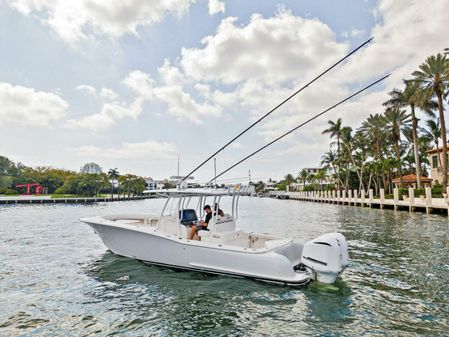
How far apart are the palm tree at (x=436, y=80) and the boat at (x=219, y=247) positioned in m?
32.8

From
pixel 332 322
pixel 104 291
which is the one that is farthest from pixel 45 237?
pixel 332 322

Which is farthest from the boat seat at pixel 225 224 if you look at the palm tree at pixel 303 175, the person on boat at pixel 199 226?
the palm tree at pixel 303 175

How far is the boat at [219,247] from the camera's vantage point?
7.35m

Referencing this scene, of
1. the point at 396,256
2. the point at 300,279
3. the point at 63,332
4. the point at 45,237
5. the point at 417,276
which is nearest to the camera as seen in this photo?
the point at 63,332

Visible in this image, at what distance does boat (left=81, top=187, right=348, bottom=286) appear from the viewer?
735 centimetres

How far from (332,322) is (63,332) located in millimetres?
4678

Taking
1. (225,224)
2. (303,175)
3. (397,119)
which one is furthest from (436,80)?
(303,175)

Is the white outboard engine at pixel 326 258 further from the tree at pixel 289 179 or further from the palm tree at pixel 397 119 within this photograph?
the tree at pixel 289 179

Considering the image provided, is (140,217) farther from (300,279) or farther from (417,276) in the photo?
(417,276)

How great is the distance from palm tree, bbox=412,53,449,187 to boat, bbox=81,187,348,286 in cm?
3282

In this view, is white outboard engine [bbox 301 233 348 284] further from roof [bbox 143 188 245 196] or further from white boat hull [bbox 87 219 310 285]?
roof [bbox 143 188 245 196]

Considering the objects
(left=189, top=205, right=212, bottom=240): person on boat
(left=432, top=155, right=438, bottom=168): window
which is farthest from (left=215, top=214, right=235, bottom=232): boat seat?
(left=432, top=155, right=438, bottom=168): window

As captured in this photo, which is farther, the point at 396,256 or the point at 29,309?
the point at 396,256

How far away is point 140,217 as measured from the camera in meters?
12.4
